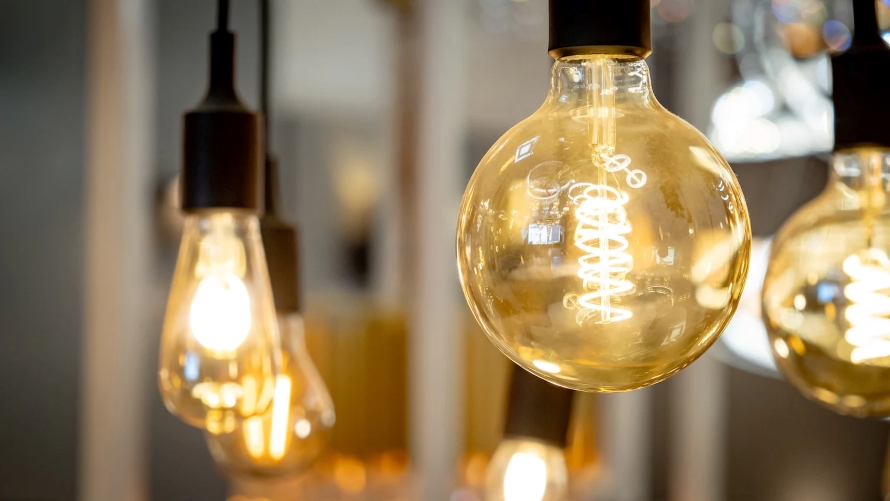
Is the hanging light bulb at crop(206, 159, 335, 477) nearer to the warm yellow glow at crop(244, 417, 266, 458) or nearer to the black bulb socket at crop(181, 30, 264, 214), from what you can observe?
the warm yellow glow at crop(244, 417, 266, 458)

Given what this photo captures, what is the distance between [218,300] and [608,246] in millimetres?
267

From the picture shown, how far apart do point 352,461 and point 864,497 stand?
1.20 meters

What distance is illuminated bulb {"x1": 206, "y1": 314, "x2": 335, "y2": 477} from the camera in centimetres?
60

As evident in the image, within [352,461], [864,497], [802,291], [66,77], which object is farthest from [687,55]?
[802,291]

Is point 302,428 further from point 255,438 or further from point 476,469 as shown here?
point 476,469

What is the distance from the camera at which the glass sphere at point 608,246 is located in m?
0.29

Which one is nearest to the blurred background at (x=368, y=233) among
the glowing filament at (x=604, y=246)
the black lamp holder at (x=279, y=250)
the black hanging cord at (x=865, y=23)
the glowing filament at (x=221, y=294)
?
the black lamp holder at (x=279, y=250)

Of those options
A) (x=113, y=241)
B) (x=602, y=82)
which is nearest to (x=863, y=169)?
(x=602, y=82)

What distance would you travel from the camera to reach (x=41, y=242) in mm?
1793

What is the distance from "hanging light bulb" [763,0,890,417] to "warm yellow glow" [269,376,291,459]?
33cm

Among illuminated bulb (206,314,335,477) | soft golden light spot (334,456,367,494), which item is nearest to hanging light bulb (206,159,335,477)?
illuminated bulb (206,314,335,477)

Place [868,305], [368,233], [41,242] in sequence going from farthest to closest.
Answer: [368,233], [41,242], [868,305]

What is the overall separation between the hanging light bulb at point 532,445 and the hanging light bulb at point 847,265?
0.20 metres

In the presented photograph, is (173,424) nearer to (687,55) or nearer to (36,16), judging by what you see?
(36,16)
